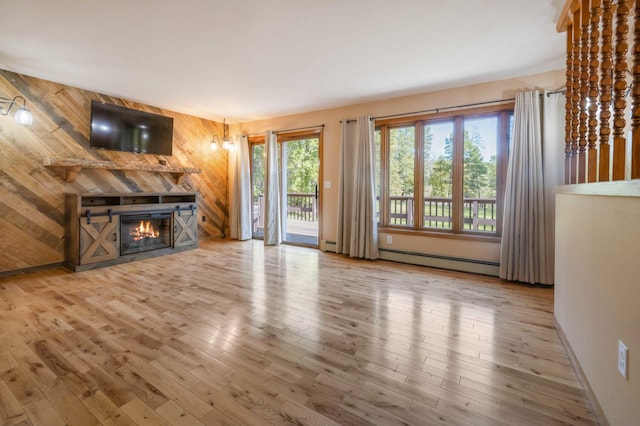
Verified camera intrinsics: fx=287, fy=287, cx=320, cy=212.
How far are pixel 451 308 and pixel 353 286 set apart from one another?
108 cm

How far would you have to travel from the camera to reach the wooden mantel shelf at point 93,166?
3.77 meters

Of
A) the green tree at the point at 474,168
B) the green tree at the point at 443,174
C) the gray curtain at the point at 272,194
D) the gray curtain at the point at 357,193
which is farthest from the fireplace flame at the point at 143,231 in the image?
the green tree at the point at 474,168

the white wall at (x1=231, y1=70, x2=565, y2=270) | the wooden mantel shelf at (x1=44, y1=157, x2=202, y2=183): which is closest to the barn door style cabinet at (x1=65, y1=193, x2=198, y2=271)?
the wooden mantel shelf at (x1=44, y1=157, x2=202, y2=183)

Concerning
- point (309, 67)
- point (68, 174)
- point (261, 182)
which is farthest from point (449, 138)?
point (68, 174)

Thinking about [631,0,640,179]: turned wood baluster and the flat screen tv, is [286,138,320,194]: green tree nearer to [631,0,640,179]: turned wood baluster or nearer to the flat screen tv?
the flat screen tv

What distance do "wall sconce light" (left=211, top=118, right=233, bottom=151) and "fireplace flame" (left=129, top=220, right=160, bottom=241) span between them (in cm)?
211

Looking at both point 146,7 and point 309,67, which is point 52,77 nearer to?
point 146,7

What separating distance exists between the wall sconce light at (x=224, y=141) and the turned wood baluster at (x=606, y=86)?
19.2 ft

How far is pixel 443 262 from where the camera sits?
4.18 meters

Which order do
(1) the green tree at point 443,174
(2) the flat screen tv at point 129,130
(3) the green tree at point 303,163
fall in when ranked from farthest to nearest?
(3) the green tree at point 303,163
(2) the flat screen tv at point 129,130
(1) the green tree at point 443,174

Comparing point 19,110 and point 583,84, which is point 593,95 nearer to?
point 583,84

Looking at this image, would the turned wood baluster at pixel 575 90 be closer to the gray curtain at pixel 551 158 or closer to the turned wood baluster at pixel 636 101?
the turned wood baluster at pixel 636 101

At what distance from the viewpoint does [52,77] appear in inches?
150

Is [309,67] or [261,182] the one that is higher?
[309,67]
